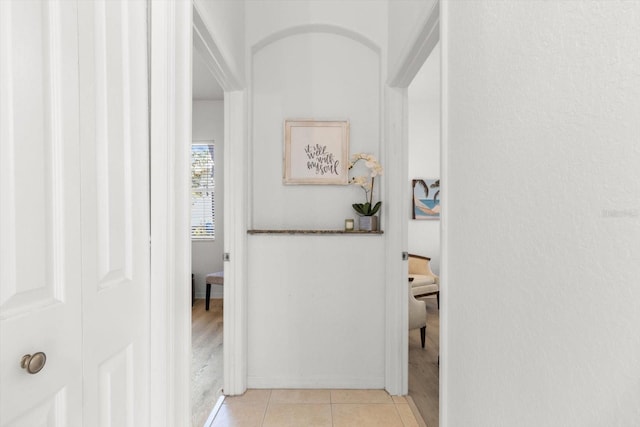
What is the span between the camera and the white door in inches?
30.3

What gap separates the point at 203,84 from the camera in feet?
15.8

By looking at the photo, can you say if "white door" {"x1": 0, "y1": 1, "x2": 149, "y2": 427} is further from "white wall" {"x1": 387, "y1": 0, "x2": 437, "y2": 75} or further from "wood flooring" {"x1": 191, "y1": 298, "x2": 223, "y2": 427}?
"white wall" {"x1": 387, "y1": 0, "x2": 437, "y2": 75}

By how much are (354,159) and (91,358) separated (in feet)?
6.94

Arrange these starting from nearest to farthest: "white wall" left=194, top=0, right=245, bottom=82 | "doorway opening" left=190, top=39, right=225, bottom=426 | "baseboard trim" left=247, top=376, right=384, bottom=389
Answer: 1. "white wall" left=194, top=0, right=245, bottom=82
2. "baseboard trim" left=247, top=376, right=384, bottom=389
3. "doorway opening" left=190, top=39, right=225, bottom=426

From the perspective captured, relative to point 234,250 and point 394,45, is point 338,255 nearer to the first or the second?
point 234,250

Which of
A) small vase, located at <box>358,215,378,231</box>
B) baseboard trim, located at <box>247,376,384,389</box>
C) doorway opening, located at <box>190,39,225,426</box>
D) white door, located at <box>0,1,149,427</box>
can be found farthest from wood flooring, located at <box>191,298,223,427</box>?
small vase, located at <box>358,215,378,231</box>

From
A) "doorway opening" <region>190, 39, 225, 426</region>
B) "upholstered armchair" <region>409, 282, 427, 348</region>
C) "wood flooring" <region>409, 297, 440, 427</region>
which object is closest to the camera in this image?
"wood flooring" <region>409, 297, 440, 427</region>

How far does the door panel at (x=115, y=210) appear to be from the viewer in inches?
39.8

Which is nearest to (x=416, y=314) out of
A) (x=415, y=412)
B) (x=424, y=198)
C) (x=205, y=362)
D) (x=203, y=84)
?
(x=415, y=412)

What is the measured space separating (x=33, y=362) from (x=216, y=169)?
493 centimetres

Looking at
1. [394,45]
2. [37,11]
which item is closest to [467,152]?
[37,11]

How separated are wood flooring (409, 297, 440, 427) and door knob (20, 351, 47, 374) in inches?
82.8

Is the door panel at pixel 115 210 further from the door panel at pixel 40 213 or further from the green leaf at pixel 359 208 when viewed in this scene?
the green leaf at pixel 359 208

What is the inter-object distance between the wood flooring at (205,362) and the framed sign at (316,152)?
4.85 feet
